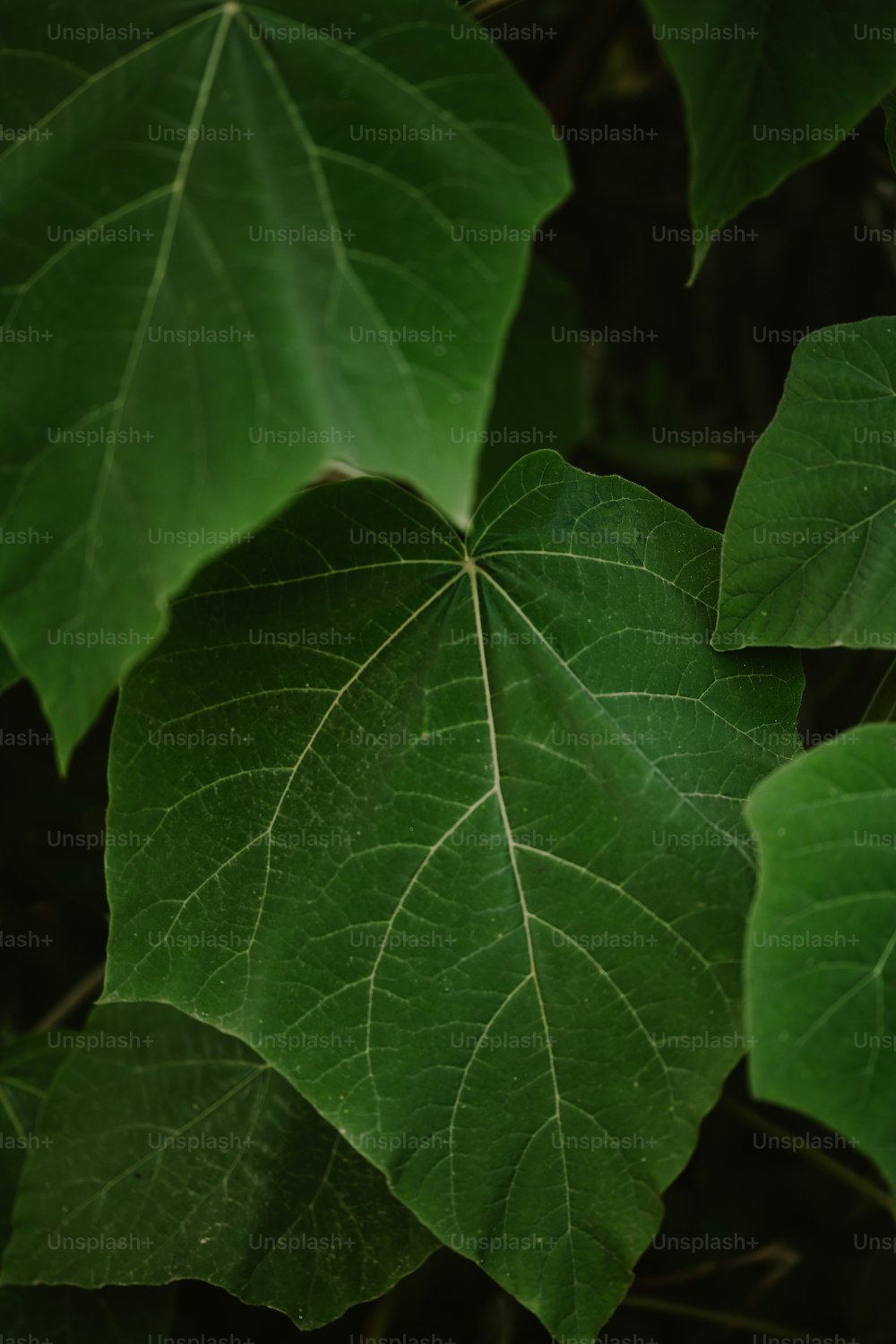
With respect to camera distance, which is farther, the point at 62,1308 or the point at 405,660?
the point at 62,1308

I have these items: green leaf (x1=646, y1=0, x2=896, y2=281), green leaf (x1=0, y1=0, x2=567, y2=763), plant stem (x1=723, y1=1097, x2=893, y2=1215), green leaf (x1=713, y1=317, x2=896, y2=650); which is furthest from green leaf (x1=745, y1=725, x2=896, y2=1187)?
plant stem (x1=723, y1=1097, x2=893, y2=1215)

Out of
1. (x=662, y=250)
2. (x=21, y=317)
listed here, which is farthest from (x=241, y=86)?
(x=662, y=250)

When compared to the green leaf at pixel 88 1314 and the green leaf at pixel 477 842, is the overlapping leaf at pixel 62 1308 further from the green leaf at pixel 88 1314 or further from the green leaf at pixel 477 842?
the green leaf at pixel 477 842

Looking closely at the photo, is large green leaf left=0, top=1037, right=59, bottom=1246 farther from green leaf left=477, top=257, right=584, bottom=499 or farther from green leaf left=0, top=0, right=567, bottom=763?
green leaf left=477, top=257, right=584, bottom=499

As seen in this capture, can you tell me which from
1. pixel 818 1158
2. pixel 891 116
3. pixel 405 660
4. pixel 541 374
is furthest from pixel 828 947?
pixel 541 374

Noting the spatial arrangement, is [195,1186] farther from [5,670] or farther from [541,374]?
[541,374]
